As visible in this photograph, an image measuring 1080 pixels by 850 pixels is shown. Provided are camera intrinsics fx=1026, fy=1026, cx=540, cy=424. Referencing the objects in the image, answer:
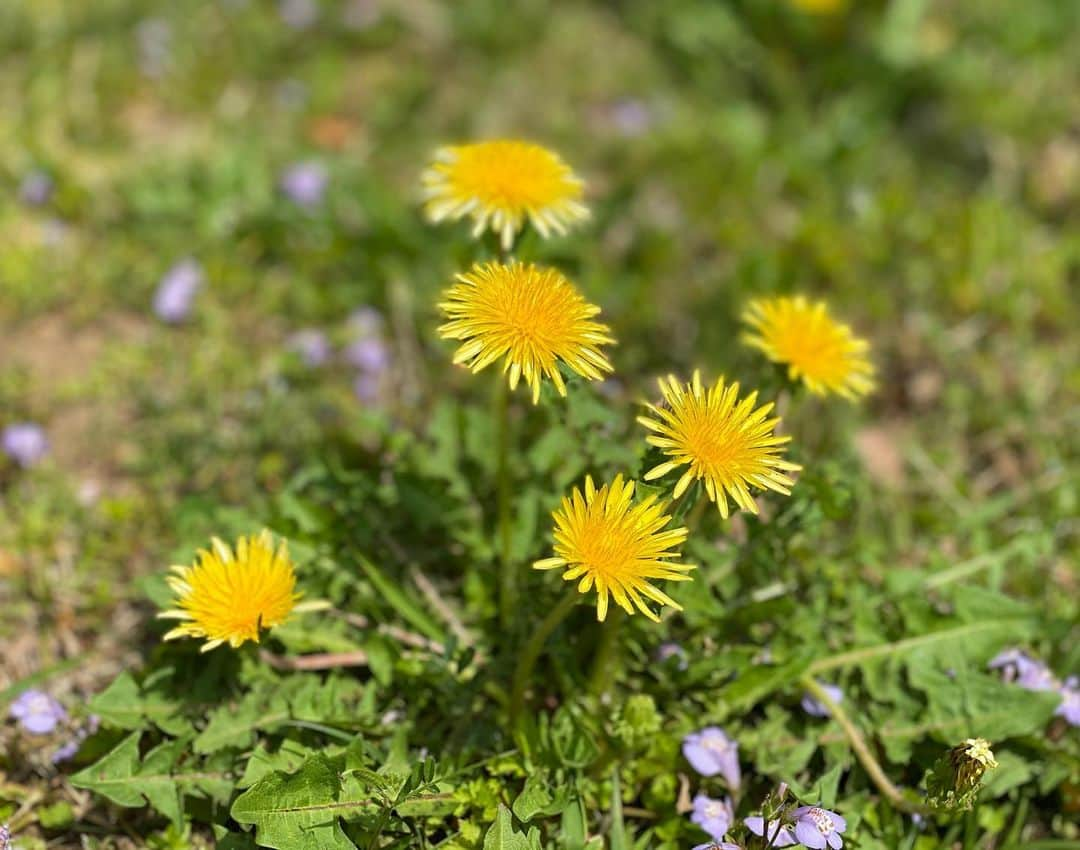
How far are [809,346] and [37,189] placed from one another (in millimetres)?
2831

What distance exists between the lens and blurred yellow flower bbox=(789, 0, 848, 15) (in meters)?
4.40

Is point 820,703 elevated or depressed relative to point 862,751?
elevated

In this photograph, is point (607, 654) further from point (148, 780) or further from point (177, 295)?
point (177, 295)

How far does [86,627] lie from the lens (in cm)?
261

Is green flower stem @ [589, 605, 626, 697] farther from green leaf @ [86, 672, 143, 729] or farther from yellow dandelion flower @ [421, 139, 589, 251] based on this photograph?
green leaf @ [86, 672, 143, 729]

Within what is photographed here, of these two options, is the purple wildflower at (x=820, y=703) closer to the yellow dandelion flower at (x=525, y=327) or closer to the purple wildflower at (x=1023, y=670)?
the purple wildflower at (x=1023, y=670)

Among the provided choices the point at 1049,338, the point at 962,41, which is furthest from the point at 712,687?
the point at 962,41

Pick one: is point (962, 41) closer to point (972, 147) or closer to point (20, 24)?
point (972, 147)

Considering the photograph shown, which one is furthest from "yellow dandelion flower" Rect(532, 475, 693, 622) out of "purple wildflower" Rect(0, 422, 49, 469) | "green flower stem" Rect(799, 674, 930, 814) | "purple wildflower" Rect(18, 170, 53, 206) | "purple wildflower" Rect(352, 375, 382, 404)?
"purple wildflower" Rect(18, 170, 53, 206)

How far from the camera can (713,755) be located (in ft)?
7.10

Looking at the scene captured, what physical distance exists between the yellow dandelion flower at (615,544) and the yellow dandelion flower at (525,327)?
0.70 feet

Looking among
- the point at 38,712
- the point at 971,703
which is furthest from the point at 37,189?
the point at 971,703

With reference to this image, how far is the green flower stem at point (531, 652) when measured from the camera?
1.92 m

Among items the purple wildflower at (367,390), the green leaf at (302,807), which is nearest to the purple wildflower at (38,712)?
the green leaf at (302,807)
